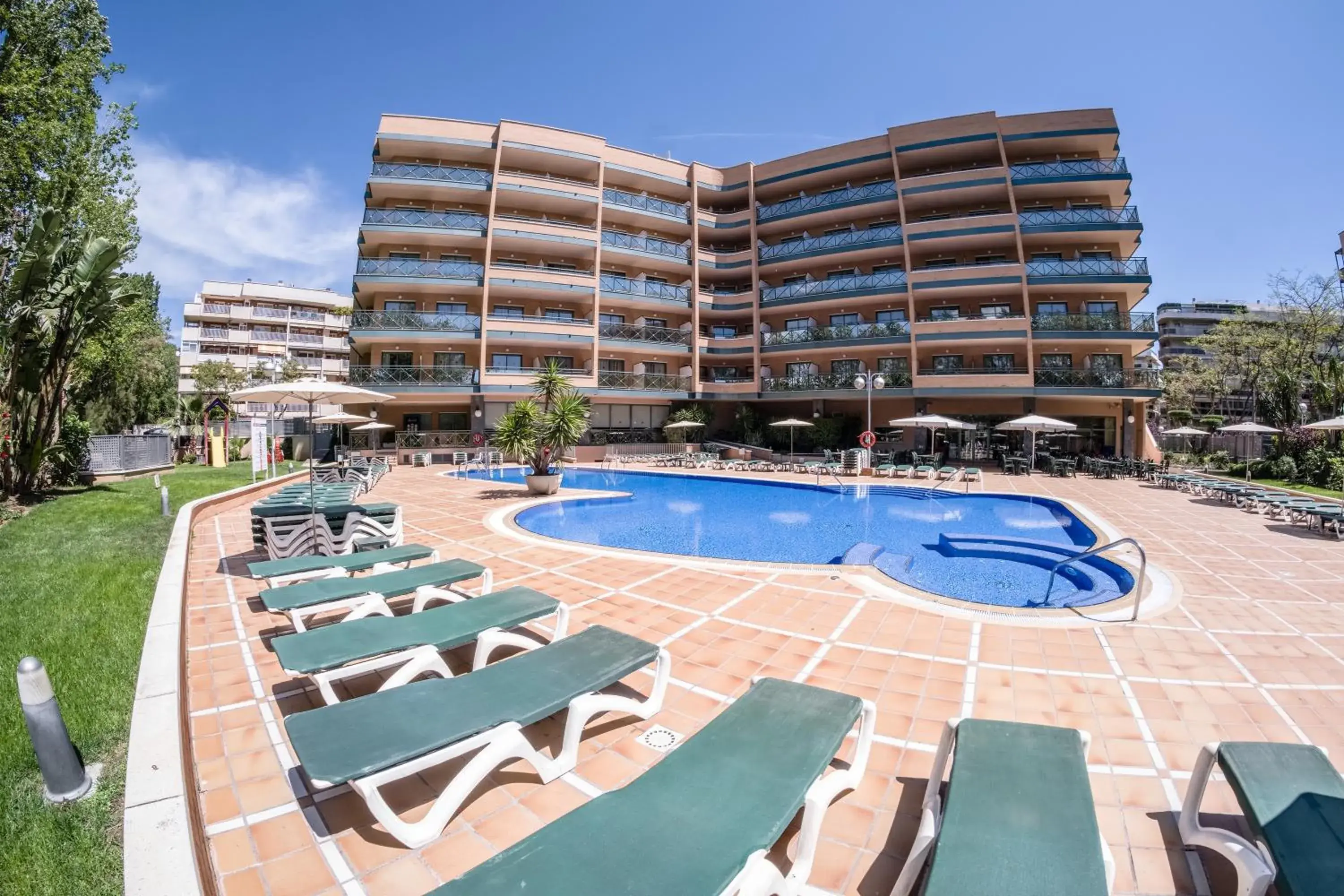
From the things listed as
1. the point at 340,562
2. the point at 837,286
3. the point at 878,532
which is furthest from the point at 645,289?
the point at 340,562

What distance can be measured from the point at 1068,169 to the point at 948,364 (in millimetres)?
10978

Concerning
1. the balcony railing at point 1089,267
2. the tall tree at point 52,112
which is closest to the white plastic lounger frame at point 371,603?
the tall tree at point 52,112

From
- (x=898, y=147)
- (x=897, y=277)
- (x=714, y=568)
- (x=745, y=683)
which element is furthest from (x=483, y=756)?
(x=898, y=147)

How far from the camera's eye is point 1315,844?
2023 millimetres

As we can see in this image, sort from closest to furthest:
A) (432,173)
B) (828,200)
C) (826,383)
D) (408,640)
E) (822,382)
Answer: (408,640)
(432,173)
(826,383)
(822,382)
(828,200)

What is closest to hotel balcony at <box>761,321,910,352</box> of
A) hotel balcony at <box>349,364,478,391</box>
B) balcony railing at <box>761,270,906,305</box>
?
balcony railing at <box>761,270,906,305</box>

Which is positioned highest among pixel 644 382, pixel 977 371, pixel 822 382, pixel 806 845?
pixel 977 371

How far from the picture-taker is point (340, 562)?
19.0ft

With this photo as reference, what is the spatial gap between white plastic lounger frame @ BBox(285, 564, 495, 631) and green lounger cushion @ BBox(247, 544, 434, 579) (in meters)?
0.35

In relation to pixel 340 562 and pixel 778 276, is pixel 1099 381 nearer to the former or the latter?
pixel 778 276

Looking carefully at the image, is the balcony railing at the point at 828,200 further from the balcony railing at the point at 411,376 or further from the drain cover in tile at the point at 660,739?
the drain cover in tile at the point at 660,739

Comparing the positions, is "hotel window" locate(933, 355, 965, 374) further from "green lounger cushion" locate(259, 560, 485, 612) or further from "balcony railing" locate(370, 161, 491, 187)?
"green lounger cushion" locate(259, 560, 485, 612)

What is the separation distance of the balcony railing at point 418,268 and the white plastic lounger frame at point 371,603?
24.9m

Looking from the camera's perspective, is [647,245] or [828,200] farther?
[647,245]
